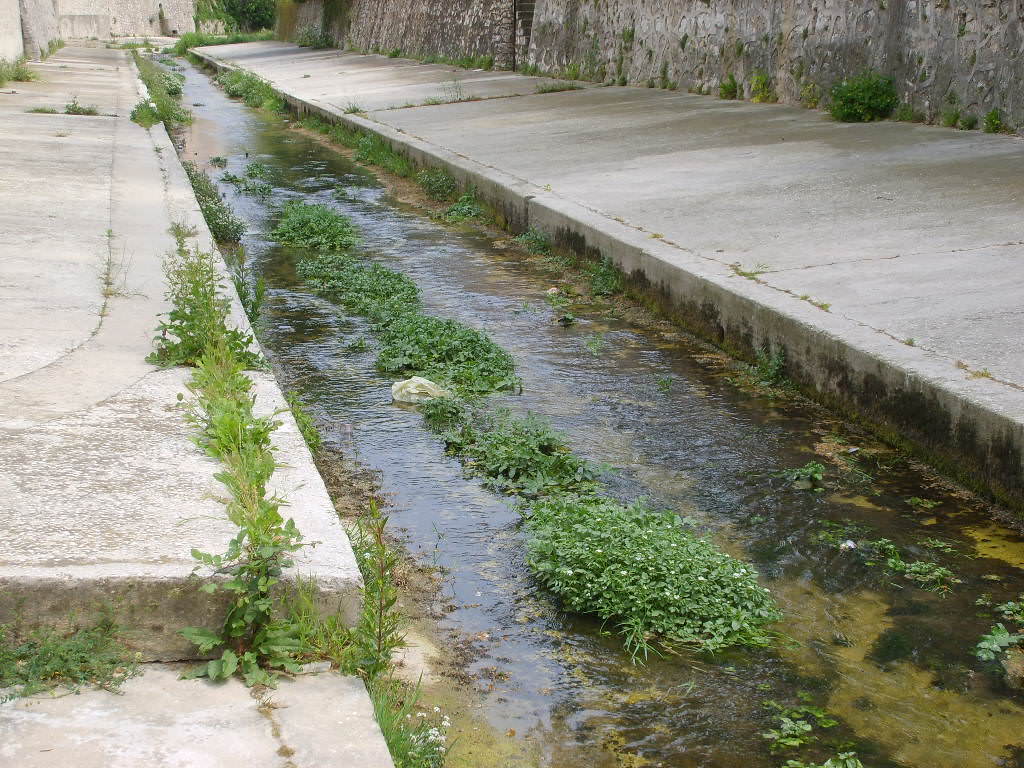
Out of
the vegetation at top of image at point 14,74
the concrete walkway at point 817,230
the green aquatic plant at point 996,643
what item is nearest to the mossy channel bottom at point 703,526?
the green aquatic plant at point 996,643

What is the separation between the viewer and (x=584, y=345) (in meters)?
5.59

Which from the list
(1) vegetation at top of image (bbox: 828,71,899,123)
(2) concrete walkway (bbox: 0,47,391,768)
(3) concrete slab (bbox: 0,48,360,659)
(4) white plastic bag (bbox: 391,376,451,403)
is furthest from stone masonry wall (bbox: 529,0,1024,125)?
(2) concrete walkway (bbox: 0,47,391,768)

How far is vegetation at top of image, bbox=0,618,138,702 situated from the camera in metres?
2.28

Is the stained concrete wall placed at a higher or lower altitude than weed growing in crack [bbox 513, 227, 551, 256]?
higher

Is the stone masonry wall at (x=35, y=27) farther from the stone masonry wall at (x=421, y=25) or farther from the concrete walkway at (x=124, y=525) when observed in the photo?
the concrete walkway at (x=124, y=525)

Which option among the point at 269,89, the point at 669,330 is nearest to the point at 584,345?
the point at 669,330

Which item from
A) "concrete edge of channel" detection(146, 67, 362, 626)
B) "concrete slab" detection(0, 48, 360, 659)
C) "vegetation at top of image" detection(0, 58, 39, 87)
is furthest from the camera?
"vegetation at top of image" detection(0, 58, 39, 87)

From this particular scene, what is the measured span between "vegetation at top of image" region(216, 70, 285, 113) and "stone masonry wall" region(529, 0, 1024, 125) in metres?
5.14

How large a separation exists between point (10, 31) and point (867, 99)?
19.7m

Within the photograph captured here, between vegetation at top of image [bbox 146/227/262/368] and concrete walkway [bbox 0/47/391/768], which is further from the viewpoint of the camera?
vegetation at top of image [bbox 146/227/262/368]

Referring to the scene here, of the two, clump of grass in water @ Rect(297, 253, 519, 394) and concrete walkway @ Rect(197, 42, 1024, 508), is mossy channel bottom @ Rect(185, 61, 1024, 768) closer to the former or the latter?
clump of grass in water @ Rect(297, 253, 519, 394)

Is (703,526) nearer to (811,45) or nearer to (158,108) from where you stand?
(811,45)

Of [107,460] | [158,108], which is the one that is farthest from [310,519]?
[158,108]

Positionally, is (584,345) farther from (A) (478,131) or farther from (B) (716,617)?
(A) (478,131)
